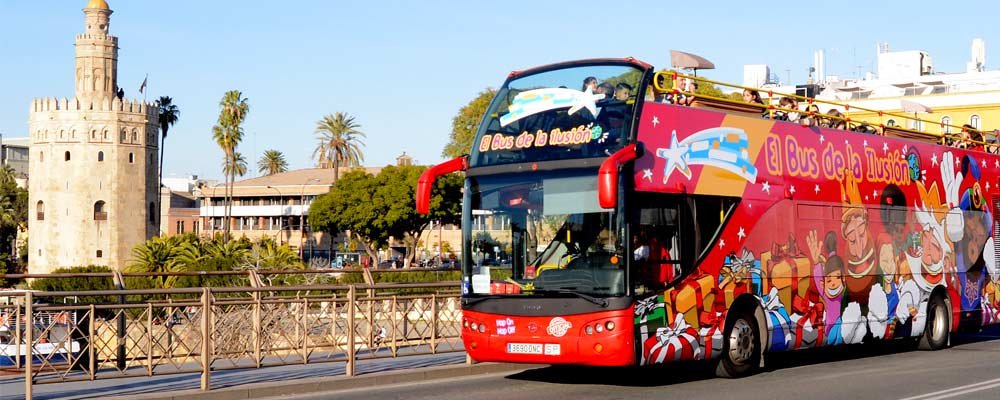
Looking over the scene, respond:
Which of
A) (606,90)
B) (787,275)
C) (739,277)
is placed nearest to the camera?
(606,90)

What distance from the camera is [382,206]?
286ft

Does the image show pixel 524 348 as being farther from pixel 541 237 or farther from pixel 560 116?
pixel 560 116

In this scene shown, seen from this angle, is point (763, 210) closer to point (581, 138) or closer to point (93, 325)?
point (581, 138)

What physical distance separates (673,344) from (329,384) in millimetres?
4101

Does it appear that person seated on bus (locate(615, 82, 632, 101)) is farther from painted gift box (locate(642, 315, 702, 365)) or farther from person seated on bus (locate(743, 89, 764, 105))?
person seated on bus (locate(743, 89, 764, 105))

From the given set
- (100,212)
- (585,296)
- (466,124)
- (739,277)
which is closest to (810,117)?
(739,277)

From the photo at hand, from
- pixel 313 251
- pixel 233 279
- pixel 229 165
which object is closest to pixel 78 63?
pixel 229 165

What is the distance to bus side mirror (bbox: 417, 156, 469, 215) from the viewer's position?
14.6m

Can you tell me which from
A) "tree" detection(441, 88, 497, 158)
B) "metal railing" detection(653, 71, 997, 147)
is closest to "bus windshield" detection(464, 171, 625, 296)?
"metal railing" detection(653, 71, 997, 147)

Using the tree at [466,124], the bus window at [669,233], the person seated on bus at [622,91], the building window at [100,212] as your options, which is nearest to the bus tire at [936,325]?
the bus window at [669,233]

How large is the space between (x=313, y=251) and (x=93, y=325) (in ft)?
342

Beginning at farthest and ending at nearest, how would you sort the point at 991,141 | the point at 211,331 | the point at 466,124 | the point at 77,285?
the point at 466,124
the point at 77,285
the point at 991,141
the point at 211,331

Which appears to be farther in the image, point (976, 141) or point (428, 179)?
point (976, 141)

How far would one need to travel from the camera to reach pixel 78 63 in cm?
10888
